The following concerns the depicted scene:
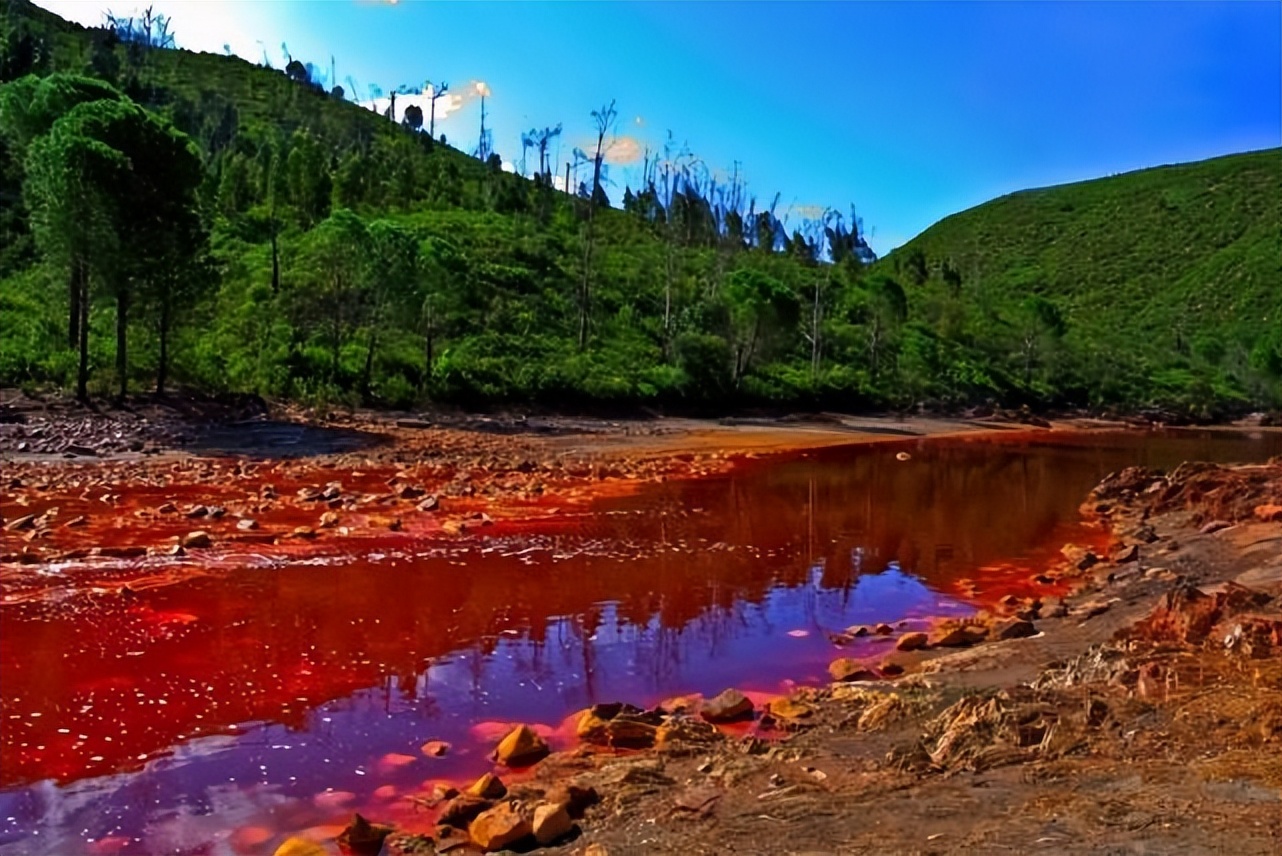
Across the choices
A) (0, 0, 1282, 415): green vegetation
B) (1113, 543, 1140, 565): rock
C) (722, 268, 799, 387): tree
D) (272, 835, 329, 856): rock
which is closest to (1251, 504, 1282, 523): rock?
(1113, 543, 1140, 565): rock

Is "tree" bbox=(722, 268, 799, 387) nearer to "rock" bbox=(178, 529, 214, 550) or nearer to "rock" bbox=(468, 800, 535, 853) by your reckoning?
"rock" bbox=(178, 529, 214, 550)

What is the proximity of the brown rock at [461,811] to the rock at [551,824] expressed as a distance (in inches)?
24.3

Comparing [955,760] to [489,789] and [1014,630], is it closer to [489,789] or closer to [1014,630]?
[489,789]

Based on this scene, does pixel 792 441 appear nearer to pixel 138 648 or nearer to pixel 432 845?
pixel 138 648

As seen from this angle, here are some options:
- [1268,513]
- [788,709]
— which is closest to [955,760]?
[788,709]

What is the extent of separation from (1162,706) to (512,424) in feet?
109

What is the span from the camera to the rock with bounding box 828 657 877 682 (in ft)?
36.7

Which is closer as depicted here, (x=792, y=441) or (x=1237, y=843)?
(x=1237, y=843)

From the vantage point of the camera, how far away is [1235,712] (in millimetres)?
7758

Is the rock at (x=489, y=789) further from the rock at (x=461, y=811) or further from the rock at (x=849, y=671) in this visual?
the rock at (x=849, y=671)

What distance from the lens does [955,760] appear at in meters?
7.47

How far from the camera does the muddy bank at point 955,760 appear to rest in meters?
6.09

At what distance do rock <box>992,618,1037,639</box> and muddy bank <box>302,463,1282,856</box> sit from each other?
0.18 meters

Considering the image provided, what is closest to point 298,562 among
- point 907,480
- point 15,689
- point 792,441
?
point 15,689
